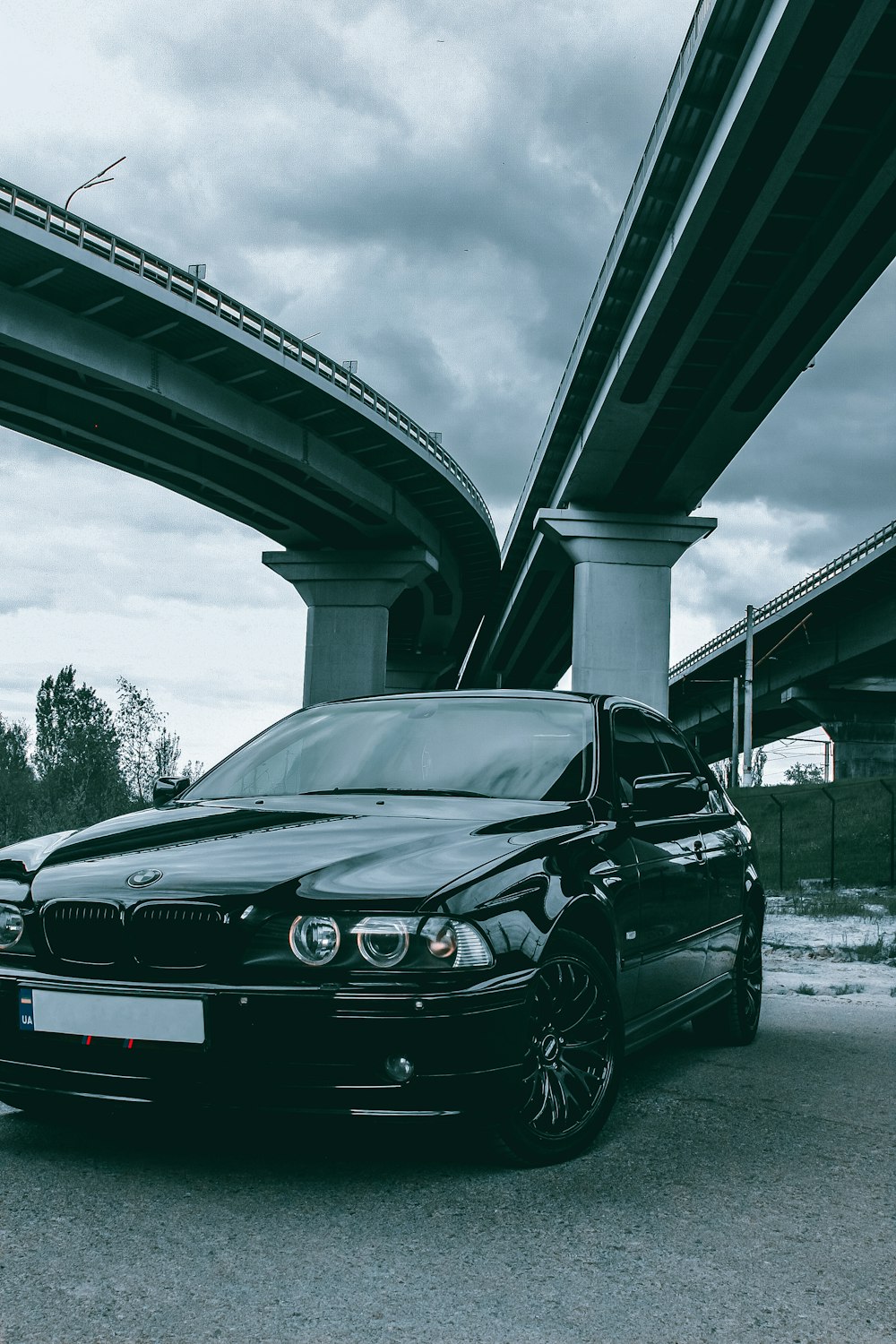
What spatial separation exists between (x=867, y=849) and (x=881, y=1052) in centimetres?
1612

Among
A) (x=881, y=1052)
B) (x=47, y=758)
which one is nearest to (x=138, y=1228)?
(x=881, y=1052)

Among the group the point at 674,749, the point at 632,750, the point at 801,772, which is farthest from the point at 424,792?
the point at 801,772

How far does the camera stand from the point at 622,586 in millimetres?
→ 32938

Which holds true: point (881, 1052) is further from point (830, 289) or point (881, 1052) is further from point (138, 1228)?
point (830, 289)

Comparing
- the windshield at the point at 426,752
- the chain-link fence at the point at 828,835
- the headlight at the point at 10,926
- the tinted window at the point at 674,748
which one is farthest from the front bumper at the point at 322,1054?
the chain-link fence at the point at 828,835

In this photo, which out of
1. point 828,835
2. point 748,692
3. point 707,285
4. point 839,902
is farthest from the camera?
point 748,692

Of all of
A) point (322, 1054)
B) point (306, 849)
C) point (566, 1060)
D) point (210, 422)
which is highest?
point (210, 422)

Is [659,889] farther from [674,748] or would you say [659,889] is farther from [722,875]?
[674,748]

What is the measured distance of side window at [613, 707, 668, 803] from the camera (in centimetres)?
492

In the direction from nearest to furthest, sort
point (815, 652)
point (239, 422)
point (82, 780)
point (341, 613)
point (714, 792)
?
point (714, 792) → point (239, 422) → point (82, 780) → point (341, 613) → point (815, 652)

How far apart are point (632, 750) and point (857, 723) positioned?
54.9m

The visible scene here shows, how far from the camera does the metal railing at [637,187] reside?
15726mm

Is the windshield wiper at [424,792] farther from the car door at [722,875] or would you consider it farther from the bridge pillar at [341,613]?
the bridge pillar at [341,613]

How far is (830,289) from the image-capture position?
68.4ft
